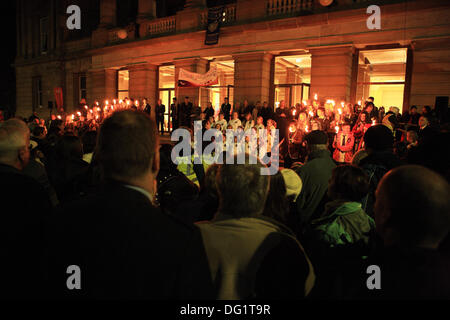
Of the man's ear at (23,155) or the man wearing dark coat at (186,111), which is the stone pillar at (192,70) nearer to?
the man wearing dark coat at (186,111)

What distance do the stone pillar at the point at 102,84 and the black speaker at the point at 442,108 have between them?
747 inches

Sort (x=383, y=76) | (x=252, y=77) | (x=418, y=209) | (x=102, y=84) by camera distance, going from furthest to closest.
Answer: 1. (x=102, y=84)
2. (x=252, y=77)
3. (x=383, y=76)
4. (x=418, y=209)

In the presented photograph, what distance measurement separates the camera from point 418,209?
143cm

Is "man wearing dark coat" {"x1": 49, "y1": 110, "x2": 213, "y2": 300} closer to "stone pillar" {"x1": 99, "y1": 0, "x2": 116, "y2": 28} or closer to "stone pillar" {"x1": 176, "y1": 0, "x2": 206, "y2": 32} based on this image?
"stone pillar" {"x1": 176, "y1": 0, "x2": 206, "y2": 32}

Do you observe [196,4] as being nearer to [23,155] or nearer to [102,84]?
[102,84]

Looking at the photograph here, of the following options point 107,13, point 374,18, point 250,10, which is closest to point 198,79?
point 250,10

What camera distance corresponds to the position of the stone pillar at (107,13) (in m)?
22.0

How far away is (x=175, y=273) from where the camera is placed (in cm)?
135

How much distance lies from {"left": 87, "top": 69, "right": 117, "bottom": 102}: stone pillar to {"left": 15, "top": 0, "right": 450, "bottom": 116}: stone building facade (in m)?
0.07

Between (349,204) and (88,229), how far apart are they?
2035mm

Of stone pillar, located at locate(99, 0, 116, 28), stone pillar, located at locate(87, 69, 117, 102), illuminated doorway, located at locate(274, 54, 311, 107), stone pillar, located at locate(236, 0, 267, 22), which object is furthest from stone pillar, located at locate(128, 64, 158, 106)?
illuminated doorway, located at locate(274, 54, 311, 107)

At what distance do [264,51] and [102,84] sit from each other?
12.8 m

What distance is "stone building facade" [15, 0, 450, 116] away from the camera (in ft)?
39.5

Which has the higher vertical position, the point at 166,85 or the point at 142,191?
the point at 166,85
